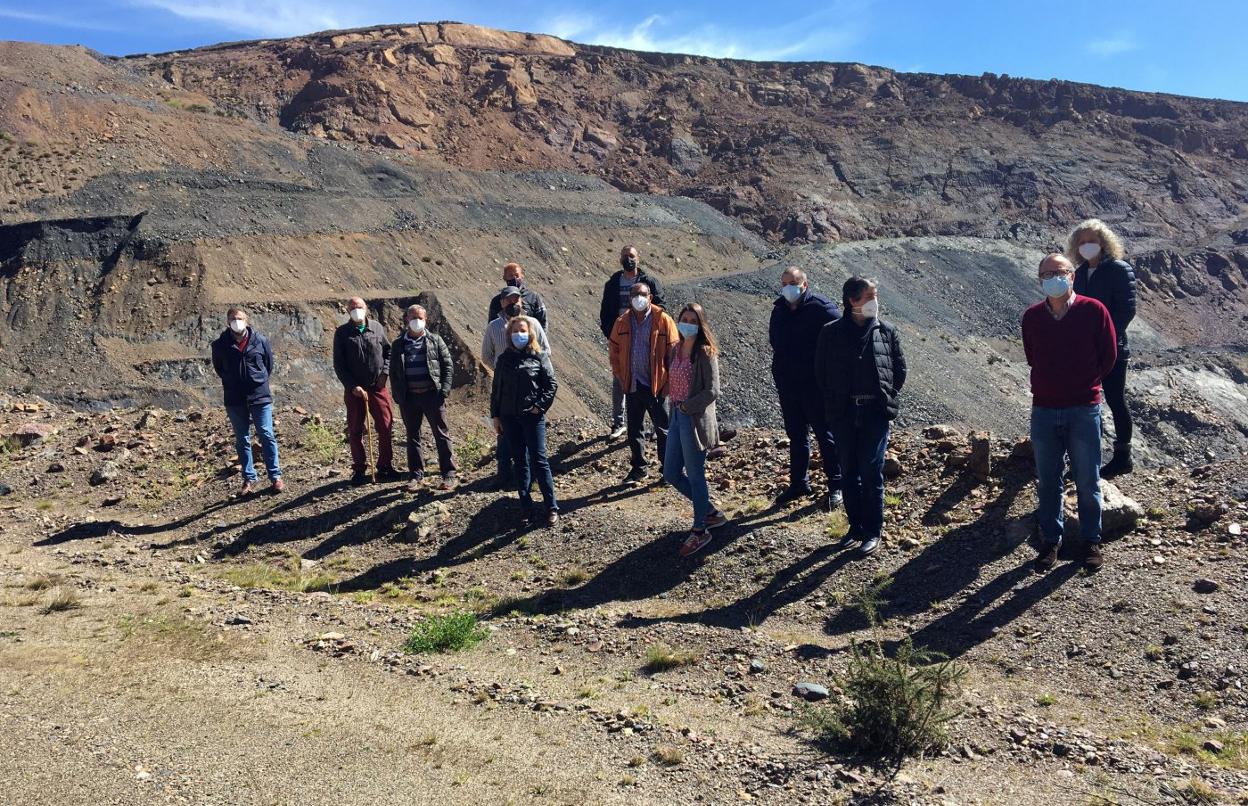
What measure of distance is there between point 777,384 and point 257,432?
537 centimetres

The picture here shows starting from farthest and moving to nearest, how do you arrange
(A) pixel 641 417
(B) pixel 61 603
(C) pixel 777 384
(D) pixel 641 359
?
(A) pixel 641 417, (D) pixel 641 359, (C) pixel 777 384, (B) pixel 61 603

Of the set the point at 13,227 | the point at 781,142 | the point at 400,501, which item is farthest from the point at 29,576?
the point at 781,142

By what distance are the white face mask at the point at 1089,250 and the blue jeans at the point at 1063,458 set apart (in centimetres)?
143

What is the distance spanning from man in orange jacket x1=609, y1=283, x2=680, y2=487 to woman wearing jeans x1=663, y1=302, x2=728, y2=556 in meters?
1.34

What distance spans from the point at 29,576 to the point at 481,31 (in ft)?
164

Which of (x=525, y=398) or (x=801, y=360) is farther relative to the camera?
(x=525, y=398)

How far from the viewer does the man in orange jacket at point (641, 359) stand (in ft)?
27.4

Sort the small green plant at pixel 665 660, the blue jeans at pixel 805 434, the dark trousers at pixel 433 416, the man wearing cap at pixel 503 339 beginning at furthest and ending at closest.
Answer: the dark trousers at pixel 433 416 → the man wearing cap at pixel 503 339 → the blue jeans at pixel 805 434 → the small green plant at pixel 665 660

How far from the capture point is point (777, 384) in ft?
24.8

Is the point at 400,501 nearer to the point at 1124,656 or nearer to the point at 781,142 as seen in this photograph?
the point at 1124,656

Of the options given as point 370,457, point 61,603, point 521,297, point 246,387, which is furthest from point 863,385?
point 246,387

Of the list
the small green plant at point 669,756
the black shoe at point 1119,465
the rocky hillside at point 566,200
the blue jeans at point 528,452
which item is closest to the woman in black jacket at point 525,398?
the blue jeans at point 528,452

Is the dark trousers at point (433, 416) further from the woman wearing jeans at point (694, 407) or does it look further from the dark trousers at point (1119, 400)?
the dark trousers at point (1119, 400)

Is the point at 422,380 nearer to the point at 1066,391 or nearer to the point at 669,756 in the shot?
the point at 669,756
